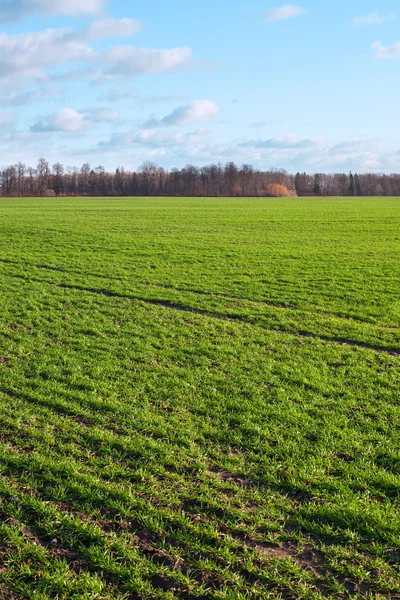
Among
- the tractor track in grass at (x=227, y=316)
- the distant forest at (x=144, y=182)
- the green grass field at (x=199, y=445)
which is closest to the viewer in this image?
the green grass field at (x=199, y=445)

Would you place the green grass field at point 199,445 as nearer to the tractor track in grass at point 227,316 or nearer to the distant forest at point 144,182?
the tractor track in grass at point 227,316

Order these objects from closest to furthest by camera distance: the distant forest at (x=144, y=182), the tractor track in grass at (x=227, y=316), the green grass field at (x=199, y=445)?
the green grass field at (x=199, y=445) < the tractor track in grass at (x=227, y=316) < the distant forest at (x=144, y=182)

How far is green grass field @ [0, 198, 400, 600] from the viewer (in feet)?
17.0

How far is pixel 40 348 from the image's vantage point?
11.9 metres

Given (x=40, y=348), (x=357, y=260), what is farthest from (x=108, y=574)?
(x=357, y=260)

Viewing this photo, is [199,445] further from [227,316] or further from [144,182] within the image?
[144,182]

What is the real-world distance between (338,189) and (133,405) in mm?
188862

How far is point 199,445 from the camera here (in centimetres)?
760

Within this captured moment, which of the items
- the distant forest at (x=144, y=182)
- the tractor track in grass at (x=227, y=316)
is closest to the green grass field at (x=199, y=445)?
the tractor track in grass at (x=227, y=316)

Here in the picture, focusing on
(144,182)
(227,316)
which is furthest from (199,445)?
(144,182)

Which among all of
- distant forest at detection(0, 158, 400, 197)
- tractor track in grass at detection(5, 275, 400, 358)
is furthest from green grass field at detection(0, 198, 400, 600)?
distant forest at detection(0, 158, 400, 197)

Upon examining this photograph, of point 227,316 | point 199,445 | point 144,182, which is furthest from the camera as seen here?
point 144,182

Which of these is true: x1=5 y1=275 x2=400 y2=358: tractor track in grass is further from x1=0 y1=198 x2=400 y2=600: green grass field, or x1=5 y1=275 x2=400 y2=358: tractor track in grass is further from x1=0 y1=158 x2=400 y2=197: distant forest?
x1=0 y1=158 x2=400 y2=197: distant forest

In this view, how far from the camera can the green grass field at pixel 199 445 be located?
5.19 metres
